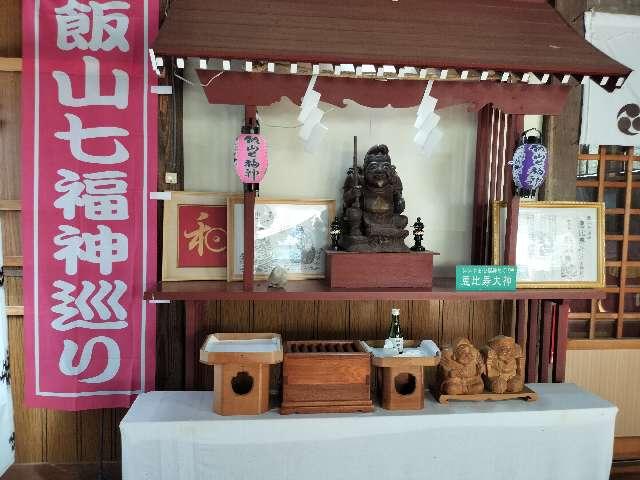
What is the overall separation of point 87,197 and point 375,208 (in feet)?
6.35

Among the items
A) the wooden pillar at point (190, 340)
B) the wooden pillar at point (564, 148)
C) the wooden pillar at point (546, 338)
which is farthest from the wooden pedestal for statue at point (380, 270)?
the wooden pillar at point (564, 148)

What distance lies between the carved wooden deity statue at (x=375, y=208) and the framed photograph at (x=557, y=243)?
27.0 inches

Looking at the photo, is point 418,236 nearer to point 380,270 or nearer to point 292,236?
point 380,270

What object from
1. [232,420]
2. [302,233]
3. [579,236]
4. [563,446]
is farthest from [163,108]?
[563,446]

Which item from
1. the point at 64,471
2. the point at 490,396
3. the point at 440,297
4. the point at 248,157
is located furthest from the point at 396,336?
the point at 64,471

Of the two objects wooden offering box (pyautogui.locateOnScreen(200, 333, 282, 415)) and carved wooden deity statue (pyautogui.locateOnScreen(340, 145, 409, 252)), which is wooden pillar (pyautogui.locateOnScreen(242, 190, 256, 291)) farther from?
carved wooden deity statue (pyautogui.locateOnScreen(340, 145, 409, 252))

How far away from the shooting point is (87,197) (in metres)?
3.16

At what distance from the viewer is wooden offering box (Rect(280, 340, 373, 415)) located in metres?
2.78

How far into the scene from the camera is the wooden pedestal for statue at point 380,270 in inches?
117

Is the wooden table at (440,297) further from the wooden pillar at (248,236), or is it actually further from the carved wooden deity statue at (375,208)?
the carved wooden deity statue at (375,208)

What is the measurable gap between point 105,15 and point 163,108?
0.69m

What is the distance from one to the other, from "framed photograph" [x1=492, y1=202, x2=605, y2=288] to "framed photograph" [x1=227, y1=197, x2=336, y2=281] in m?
1.18

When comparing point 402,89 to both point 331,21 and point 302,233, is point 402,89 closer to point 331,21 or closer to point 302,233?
point 331,21

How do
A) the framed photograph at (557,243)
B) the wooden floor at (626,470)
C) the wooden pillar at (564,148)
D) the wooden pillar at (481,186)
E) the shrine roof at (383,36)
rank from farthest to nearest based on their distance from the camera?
1. the wooden floor at (626,470)
2. the wooden pillar at (564,148)
3. the wooden pillar at (481,186)
4. the framed photograph at (557,243)
5. the shrine roof at (383,36)
